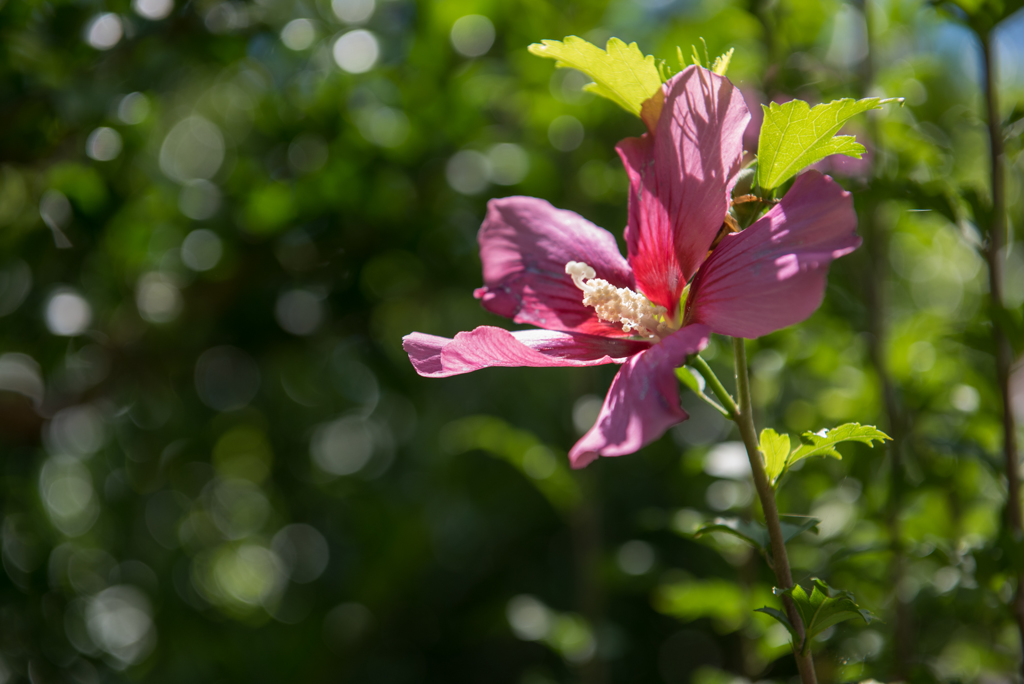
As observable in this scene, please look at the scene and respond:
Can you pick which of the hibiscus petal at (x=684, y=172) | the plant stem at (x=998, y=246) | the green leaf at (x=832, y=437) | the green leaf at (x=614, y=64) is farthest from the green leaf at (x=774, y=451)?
the plant stem at (x=998, y=246)

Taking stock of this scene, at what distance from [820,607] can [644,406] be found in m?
0.16

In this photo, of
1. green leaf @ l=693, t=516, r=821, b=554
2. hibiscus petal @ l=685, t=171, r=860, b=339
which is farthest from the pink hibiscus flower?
green leaf @ l=693, t=516, r=821, b=554

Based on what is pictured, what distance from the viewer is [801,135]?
0.39 meters

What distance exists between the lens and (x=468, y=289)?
1378 mm

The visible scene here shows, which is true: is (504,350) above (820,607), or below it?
above

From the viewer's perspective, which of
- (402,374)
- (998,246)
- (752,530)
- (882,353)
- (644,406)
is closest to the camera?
(644,406)

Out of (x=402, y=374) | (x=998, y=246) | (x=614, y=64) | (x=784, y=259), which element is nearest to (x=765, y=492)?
(x=784, y=259)

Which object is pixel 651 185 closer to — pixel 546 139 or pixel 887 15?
pixel 887 15

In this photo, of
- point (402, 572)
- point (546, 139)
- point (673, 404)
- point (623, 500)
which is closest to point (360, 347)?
point (546, 139)

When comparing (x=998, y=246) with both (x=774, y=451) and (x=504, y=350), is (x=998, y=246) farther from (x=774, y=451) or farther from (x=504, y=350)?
(x=504, y=350)

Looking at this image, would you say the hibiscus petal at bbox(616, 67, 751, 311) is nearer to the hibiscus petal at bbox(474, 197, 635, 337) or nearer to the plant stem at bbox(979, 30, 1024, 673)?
the hibiscus petal at bbox(474, 197, 635, 337)

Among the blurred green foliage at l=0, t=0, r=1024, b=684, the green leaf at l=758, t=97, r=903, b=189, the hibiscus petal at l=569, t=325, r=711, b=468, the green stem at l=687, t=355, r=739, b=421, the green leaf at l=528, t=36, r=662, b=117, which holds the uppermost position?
the green leaf at l=528, t=36, r=662, b=117

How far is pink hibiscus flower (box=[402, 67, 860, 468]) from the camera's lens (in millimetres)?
368

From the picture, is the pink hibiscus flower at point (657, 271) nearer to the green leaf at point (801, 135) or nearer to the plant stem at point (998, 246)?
the green leaf at point (801, 135)
